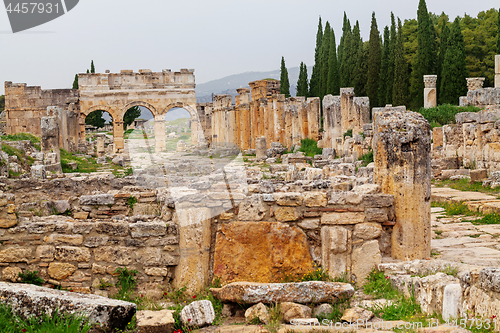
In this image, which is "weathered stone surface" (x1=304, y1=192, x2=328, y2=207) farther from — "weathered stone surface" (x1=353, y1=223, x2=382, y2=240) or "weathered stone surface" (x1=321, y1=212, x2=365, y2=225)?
"weathered stone surface" (x1=353, y1=223, x2=382, y2=240)

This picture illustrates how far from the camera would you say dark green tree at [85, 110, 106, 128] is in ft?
182

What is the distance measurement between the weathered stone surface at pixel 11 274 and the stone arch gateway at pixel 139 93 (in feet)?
107

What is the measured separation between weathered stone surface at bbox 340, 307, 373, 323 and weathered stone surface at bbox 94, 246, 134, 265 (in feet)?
Answer: 7.54

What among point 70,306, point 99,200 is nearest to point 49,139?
point 99,200

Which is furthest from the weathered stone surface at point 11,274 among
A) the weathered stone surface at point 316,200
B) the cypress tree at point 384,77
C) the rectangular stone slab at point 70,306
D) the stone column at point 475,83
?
the cypress tree at point 384,77

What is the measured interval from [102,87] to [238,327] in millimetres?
36689

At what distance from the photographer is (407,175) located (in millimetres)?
6055

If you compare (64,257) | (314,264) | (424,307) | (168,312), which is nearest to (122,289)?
(64,257)

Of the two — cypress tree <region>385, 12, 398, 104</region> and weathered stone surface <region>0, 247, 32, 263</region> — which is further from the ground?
cypress tree <region>385, 12, 398, 104</region>

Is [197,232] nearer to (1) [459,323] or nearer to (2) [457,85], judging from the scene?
(1) [459,323]

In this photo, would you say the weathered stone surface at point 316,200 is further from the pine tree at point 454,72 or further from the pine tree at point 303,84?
the pine tree at point 303,84

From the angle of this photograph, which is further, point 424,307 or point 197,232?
point 197,232

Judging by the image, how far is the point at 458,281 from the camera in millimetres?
4227

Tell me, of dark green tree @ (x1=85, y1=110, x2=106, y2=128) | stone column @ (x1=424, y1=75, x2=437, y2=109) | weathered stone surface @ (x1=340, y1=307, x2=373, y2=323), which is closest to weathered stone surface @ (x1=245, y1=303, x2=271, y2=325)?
weathered stone surface @ (x1=340, y1=307, x2=373, y2=323)
